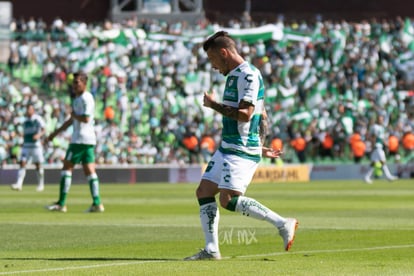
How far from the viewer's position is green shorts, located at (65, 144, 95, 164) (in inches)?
858

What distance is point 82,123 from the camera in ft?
71.5

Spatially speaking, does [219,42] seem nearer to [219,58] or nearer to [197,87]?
[219,58]

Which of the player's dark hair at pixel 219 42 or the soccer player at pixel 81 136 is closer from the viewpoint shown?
the player's dark hair at pixel 219 42

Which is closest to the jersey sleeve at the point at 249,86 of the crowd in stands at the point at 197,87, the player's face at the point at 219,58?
the player's face at the point at 219,58

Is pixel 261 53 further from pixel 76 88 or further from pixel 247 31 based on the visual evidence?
pixel 76 88

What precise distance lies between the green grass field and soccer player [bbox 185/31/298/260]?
1.29ft

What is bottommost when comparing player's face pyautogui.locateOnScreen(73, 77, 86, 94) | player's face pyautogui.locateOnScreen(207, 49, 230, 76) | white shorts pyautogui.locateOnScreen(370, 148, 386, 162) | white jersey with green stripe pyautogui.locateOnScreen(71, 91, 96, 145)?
white shorts pyautogui.locateOnScreen(370, 148, 386, 162)

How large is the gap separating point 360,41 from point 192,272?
1691 inches

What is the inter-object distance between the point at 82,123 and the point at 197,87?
27.8 meters

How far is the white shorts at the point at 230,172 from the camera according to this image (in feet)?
41.4

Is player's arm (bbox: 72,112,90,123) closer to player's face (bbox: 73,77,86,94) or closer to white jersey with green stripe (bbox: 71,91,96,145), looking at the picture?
white jersey with green stripe (bbox: 71,91,96,145)

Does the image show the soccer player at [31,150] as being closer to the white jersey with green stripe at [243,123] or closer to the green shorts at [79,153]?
the green shorts at [79,153]

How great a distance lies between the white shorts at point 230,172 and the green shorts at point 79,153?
363 inches

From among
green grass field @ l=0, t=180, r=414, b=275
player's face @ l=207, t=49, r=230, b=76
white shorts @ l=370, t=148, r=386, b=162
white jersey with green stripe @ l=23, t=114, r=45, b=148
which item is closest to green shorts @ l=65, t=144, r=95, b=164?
green grass field @ l=0, t=180, r=414, b=275
